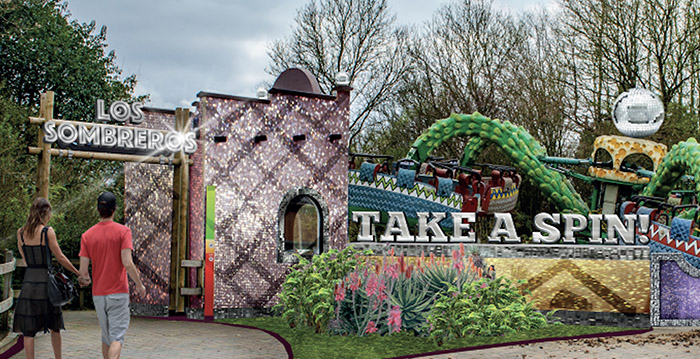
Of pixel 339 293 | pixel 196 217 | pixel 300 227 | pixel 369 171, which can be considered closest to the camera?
pixel 339 293

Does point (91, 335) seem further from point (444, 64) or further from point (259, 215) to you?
point (444, 64)

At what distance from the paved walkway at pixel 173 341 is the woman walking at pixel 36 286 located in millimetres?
1321

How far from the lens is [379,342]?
31.6 feet

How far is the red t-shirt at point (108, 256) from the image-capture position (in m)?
6.80

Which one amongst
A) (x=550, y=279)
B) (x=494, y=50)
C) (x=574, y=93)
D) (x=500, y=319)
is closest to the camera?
(x=500, y=319)

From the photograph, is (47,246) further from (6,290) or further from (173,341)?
(173,341)

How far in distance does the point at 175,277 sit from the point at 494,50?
67.0 ft

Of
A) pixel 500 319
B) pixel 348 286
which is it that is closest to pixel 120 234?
pixel 348 286

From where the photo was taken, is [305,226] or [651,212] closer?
[651,212]

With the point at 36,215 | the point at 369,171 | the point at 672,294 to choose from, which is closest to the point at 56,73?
the point at 369,171

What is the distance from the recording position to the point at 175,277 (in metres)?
12.7

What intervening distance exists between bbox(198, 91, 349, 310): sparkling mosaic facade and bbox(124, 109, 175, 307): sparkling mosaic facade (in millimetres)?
999

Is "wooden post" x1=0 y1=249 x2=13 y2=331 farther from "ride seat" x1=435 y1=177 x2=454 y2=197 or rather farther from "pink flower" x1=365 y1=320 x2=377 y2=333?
"ride seat" x1=435 y1=177 x2=454 y2=197

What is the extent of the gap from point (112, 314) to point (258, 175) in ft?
20.7
